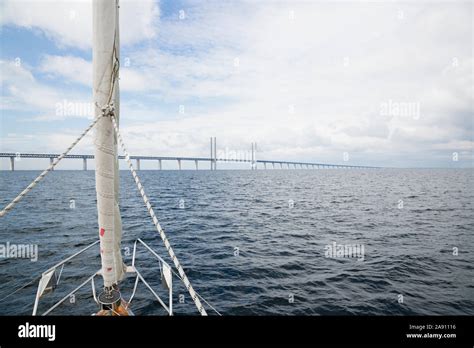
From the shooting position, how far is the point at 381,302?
11.1 m

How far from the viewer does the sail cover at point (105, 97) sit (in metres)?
5.18

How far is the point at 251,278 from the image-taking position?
43.8ft

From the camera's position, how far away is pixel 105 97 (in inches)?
216

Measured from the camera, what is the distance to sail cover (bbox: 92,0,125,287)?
5.18 meters

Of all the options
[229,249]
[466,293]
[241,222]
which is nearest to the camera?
[466,293]
